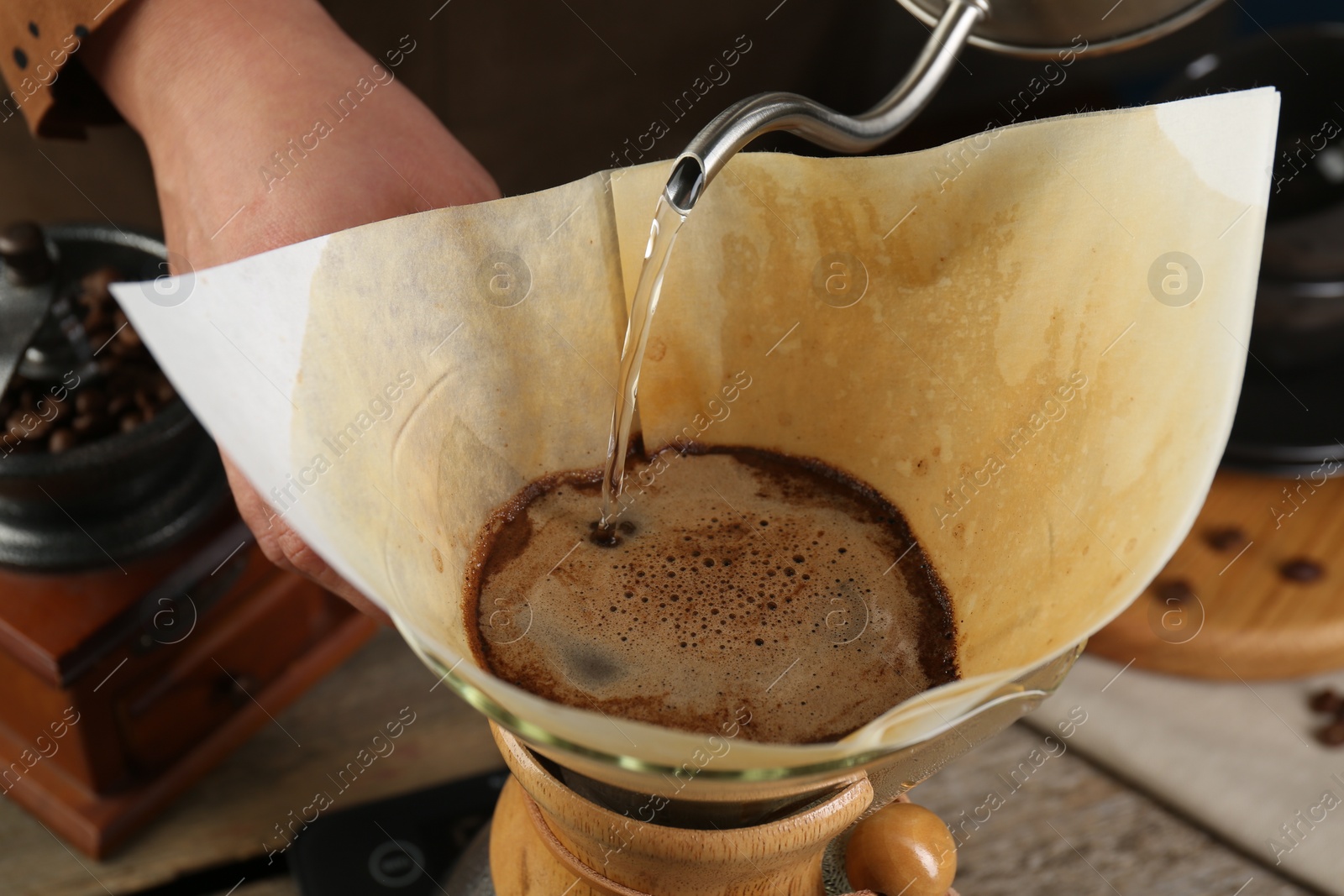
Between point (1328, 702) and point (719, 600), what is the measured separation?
707 mm

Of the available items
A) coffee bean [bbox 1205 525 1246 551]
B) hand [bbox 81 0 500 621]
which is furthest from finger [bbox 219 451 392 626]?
coffee bean [bbox 1205 525 1246 551]

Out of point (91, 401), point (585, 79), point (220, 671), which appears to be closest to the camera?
point (91, 401)

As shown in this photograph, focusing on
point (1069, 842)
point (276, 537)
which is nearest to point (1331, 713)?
point (1069, 842)

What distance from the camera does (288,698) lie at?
3.41 feet

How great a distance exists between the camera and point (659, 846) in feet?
1.67

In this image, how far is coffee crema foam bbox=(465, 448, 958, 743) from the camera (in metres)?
0.60

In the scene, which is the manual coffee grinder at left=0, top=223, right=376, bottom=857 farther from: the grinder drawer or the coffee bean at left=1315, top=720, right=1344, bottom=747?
the coffee bean at left=1315, top=720, right=1344, bottom=747

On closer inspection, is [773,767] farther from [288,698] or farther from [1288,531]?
[1288,531]

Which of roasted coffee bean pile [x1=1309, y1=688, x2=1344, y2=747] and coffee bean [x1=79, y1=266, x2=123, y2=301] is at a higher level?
coffee bean [x1=79, y1=266, x2=123, y2=301]

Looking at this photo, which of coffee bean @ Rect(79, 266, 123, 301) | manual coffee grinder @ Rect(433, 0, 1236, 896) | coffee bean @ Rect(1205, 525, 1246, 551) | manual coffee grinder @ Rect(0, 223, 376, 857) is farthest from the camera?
coffee bean @ Rect(1205, 525, 1246, 551)

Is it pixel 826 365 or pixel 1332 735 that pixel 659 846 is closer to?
pixel 826 365

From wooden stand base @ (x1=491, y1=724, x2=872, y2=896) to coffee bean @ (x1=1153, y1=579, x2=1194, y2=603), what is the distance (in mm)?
565

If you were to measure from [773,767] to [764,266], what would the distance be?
1.18ft

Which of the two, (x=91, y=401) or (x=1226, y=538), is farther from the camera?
(x=1226, y=538)
